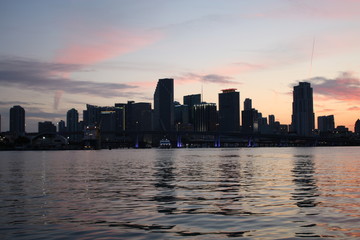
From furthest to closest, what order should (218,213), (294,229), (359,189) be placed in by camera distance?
(359,189) < (218,213) < (294,229)

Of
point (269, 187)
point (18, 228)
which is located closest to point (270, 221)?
point (18, 228)

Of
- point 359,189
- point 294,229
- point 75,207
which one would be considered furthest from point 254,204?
point 359,189

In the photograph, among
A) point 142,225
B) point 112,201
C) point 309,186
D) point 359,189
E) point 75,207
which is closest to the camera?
point 142,225

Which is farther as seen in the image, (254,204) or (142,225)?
(254,204)

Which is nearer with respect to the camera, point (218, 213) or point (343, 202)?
point (218, 213)

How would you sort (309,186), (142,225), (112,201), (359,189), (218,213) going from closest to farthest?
1. (142,225)
2. (218,213)
3. (112,201)
4. (359,189)
5. (309,186)

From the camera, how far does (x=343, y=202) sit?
30109mm

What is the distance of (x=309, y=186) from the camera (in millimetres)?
41375

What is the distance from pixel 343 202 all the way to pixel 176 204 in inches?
435

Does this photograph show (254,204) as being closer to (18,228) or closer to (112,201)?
(112,201)

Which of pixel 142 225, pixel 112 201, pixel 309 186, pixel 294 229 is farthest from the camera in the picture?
pixel 309 186

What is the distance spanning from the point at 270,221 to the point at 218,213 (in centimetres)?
368

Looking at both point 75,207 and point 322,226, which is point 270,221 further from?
point 75,207

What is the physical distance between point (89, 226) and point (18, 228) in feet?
10.8
